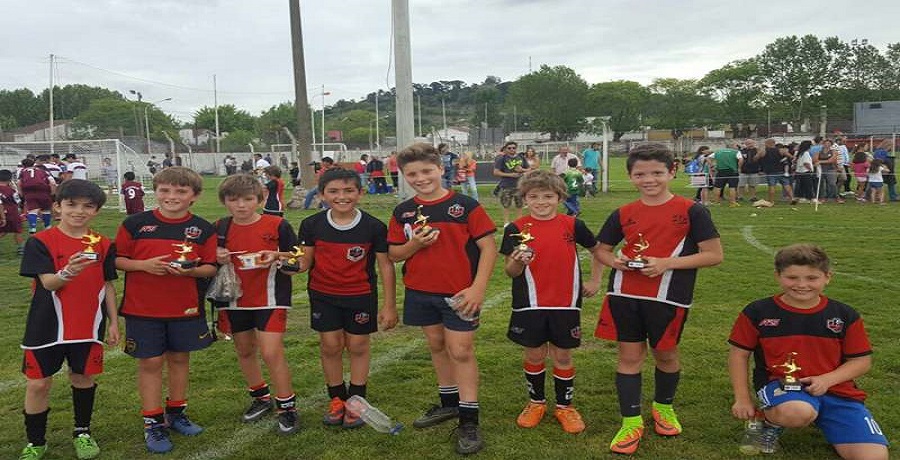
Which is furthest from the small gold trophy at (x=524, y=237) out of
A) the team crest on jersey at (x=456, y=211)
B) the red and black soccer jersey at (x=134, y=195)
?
the red and black soccer jersey at (x=134, y=195)

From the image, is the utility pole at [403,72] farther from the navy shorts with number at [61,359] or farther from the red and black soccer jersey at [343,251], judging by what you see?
the navy shorts with number at [61,359]

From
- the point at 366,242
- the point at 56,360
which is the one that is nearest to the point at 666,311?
the point at 366,242

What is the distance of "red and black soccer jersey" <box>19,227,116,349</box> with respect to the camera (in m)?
3.60

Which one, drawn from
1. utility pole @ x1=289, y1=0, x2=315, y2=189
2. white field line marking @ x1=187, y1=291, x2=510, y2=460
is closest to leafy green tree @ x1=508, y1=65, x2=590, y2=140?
utility pole @ x1=289, y1=0, x2=315, y2=189

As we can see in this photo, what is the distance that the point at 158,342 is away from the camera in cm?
389

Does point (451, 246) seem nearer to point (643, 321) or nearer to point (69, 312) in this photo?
point (643, 321)

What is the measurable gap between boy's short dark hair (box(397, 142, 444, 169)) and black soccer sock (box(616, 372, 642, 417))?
1715 mm

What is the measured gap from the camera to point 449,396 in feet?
13.9

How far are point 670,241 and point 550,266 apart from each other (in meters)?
0.70

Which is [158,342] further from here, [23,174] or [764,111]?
[764,111]

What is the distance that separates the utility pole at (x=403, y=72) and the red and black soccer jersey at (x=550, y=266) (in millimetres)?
6517

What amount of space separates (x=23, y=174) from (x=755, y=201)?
17062mm

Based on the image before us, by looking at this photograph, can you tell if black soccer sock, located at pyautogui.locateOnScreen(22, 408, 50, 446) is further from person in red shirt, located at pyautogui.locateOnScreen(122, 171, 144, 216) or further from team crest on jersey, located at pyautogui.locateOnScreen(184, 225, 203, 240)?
person in red shirt, located at pyautogui.locateOnScreen(122, 171, 144, 216)

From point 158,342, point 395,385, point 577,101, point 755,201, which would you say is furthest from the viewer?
point 577,101
